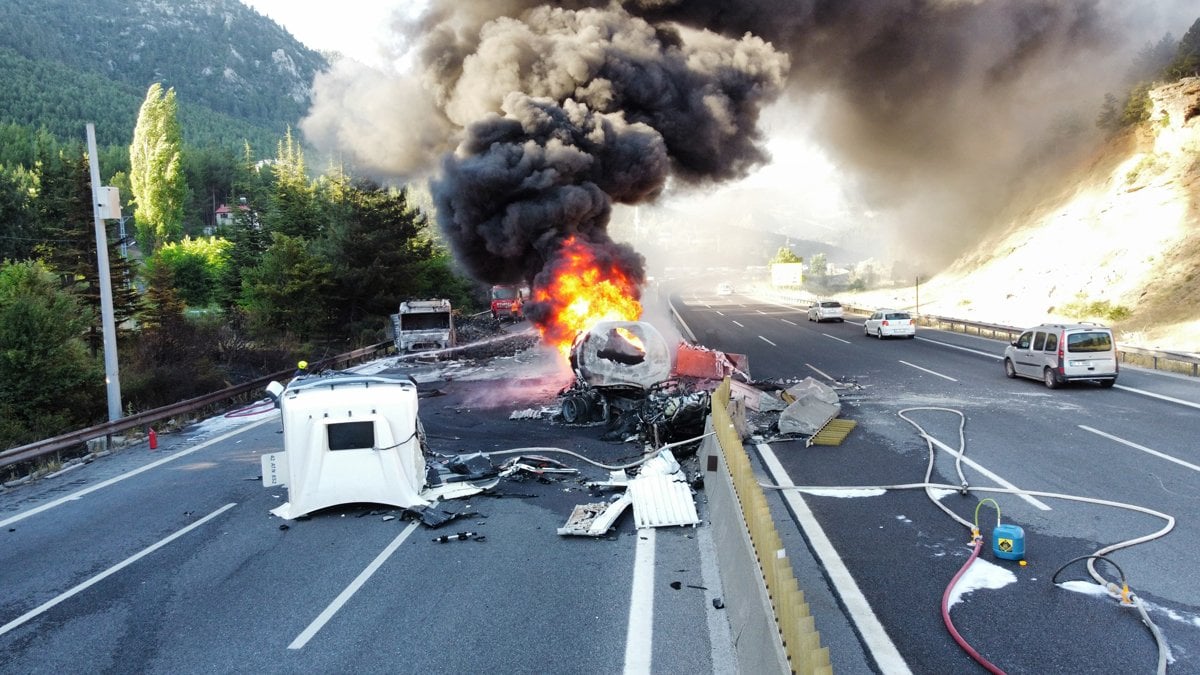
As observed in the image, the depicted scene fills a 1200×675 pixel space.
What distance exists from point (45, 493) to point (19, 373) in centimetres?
686

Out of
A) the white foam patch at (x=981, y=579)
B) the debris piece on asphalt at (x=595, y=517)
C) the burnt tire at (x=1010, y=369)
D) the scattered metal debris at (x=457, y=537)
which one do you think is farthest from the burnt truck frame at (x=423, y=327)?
the white foam patch at (x=981, y=579)

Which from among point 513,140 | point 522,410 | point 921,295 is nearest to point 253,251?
point 513,140

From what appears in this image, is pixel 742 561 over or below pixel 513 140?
below

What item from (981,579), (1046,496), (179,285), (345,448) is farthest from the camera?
(179,285)

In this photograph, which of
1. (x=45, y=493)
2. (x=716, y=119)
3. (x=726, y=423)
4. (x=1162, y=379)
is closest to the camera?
(x=726, y=423)

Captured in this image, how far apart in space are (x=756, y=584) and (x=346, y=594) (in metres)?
3.55

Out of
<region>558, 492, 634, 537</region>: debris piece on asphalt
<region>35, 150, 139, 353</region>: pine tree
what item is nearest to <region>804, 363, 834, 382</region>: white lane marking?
<region>558, 492, 634, 537</region>: debris piece on asphalt

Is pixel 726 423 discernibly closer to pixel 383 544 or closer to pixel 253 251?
pixel 383 544

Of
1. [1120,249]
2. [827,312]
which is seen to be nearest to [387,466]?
[827,312]

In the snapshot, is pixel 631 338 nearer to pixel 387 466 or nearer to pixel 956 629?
pixel 387 466

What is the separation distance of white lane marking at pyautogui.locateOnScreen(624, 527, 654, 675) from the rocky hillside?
888 inches

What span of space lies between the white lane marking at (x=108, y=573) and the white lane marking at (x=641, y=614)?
4.84 meters

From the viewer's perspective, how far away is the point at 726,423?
846 cm

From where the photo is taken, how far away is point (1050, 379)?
16.4 meters
